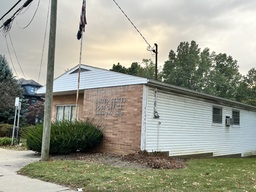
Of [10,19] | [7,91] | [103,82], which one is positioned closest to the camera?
[10,19]

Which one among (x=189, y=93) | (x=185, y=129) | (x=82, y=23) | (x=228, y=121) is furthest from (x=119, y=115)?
(x=228, y=121)

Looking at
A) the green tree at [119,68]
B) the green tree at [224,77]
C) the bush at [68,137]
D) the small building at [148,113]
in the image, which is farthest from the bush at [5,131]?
the green tree at [224,77]

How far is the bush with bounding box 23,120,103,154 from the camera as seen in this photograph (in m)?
10.6

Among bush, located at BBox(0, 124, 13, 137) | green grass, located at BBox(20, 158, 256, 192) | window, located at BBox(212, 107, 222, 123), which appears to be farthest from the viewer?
bush, located at BBox(0, 124, 13, 137)

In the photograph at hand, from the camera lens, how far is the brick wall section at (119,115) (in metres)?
10.7

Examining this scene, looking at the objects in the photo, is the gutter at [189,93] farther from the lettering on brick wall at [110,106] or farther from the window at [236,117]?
the lettering on brick wall at [110,106]

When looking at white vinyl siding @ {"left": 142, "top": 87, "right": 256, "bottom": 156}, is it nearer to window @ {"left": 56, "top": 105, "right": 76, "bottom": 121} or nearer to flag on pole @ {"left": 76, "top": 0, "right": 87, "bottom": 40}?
flag on pole @ {"left": 76, "top": 0, "right": 87, "bottom": 40}

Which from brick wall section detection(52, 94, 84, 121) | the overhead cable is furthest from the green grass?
brick wall section detection(52, 94, 84, 121)

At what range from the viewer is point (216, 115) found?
48.6 ft

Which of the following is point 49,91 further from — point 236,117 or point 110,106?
point 236,117

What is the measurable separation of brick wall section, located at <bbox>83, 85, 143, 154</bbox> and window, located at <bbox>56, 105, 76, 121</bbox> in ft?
9.48

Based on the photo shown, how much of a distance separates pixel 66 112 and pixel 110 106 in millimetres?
4752

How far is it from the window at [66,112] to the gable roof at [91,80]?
3.11 ft

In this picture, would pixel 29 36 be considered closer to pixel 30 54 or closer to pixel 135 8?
pixel 30 54
